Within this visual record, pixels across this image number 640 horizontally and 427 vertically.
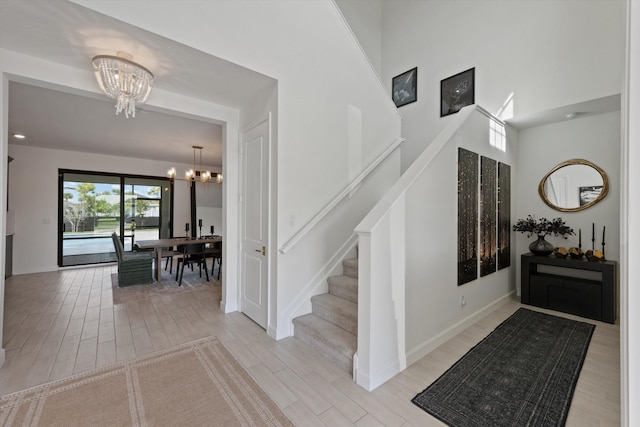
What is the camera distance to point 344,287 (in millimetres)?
3014

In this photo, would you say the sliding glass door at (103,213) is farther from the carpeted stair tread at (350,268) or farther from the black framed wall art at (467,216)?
the black framed wall art at (467,216)

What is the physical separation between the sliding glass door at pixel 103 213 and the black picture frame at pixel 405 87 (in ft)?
21.3

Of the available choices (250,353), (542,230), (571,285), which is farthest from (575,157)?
(250,353)

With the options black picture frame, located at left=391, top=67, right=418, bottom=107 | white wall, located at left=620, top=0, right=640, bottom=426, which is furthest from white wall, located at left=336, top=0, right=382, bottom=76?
white wall, located at left=620, top=0, right=640, bottom=426

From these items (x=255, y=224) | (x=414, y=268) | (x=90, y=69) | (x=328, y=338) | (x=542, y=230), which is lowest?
(x=328, y=338)

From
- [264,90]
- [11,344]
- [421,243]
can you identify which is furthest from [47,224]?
[421,243]

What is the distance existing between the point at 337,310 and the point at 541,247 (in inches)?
126

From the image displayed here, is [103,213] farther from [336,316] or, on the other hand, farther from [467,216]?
[467,216]

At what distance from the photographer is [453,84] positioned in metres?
4.70

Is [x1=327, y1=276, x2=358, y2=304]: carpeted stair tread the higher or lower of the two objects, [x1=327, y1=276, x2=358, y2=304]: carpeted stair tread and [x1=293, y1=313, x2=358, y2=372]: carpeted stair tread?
the higher

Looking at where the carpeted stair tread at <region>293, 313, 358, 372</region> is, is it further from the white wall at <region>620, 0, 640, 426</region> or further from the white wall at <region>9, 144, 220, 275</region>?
the white wall at <region>9, 144, 220, 275</region>

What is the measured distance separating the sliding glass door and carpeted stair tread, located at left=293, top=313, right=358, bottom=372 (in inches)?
237

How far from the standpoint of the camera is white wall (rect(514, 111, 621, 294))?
3.64 metres

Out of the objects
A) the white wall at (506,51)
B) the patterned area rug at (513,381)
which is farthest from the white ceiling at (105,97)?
the patterned area rug at (513,381)
